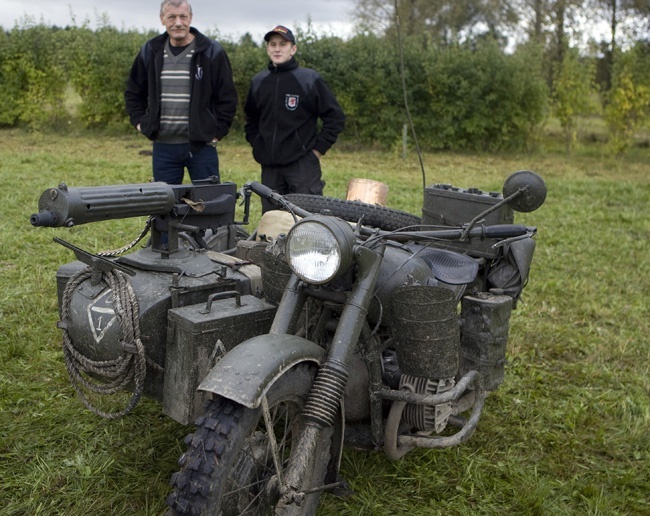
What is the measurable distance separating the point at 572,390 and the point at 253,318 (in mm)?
2082

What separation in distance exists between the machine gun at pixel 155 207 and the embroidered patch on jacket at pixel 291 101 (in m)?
2.14

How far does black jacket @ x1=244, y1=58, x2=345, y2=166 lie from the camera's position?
524 cm

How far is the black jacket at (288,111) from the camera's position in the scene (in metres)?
5.24

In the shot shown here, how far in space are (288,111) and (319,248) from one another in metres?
3.19

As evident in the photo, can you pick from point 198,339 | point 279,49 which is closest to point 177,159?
point 279,49

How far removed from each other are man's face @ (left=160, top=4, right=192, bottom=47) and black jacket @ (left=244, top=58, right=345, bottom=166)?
2.05 feet

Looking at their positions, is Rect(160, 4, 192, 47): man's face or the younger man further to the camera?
the younger man

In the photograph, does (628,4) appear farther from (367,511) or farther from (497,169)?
(367,511)

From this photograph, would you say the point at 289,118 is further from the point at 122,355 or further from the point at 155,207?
the point at 122,355

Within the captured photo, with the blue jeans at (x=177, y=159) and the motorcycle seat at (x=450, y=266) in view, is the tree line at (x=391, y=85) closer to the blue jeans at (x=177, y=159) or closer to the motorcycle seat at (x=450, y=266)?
the blue jeans at (x=177, y=159)

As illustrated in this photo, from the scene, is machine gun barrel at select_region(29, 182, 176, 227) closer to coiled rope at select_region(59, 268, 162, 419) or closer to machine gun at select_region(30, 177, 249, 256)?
machine gun at select_region(30, 177, 249, 256)

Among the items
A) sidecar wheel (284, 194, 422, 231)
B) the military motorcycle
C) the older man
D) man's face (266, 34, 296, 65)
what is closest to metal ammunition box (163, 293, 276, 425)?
the military motorcycle

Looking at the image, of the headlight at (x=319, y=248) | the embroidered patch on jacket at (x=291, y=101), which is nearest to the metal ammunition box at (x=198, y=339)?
the headlight at (x=319, y=248)

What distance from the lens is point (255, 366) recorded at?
2.11 metres
